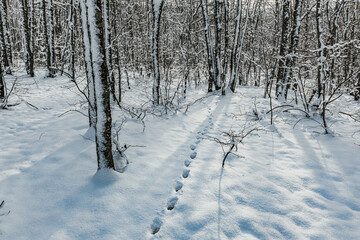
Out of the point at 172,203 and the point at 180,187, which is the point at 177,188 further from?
the point at 172,203

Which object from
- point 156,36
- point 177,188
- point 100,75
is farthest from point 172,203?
point 156,36

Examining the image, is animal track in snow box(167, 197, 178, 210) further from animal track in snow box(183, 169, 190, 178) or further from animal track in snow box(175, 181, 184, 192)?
animal track in snow box(183, 169, 190, 178)

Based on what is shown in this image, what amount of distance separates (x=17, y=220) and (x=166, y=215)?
4.62 ft

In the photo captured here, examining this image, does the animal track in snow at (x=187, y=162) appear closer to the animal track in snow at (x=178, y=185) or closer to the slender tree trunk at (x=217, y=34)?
the animal track in snow at (x=178, y=185)

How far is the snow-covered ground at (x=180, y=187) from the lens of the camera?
1.98 m

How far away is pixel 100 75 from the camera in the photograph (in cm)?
234

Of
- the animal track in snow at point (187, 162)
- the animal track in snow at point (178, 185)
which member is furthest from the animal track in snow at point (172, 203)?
the animal track in snow at point (187, 162)

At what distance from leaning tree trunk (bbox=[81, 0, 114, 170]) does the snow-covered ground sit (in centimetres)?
35

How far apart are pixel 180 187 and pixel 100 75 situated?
1.65 metres

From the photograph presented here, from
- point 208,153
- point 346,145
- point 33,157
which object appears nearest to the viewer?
point 33,157

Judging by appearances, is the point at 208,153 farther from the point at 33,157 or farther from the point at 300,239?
the point at 33,157

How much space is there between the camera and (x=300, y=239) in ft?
6.11

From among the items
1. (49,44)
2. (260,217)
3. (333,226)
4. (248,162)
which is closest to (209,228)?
(260,217)

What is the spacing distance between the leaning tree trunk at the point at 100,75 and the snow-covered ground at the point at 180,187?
0.35 meters
